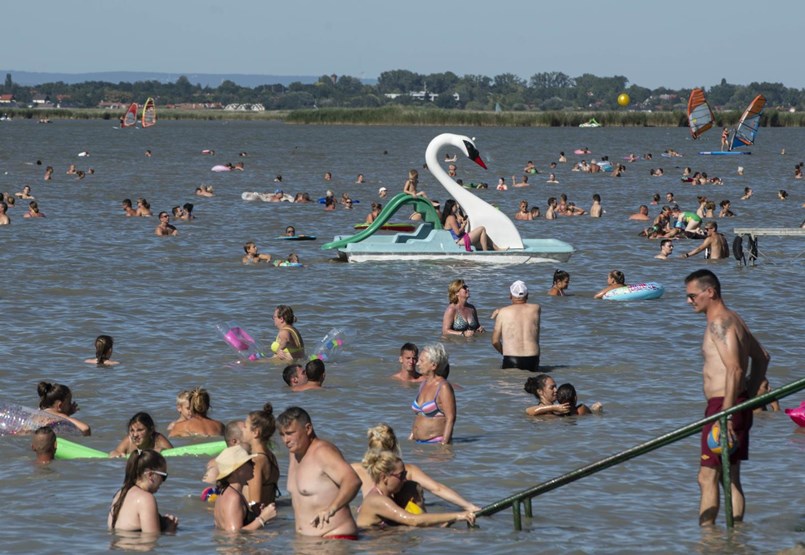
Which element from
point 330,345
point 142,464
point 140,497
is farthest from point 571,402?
point 142,464

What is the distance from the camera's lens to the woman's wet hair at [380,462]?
9.77 m

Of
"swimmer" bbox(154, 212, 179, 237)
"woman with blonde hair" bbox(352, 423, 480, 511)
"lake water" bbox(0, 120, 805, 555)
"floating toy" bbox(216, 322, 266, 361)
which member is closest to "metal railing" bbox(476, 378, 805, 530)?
"woman with blonde hair" bbox(352, 423, 480, 511)

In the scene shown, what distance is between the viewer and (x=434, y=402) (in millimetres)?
12719

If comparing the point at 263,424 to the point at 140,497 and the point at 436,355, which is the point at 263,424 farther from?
the point at 436,355

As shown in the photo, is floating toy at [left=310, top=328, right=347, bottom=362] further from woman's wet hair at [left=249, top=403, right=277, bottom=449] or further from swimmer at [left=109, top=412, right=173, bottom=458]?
woman's wet hair at [left=249, top=403, right=277, bottom=449]

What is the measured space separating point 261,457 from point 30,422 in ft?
14.0

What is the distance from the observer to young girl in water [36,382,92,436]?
13477 mm

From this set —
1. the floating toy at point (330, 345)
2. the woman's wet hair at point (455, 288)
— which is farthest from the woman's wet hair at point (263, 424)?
the woman's wet hair at point (455, 288)

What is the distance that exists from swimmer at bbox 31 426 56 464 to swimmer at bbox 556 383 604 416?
5220 mm

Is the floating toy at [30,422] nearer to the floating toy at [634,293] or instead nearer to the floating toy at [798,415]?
the floating toy at [798,415]

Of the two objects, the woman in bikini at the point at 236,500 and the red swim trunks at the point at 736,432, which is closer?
the red swim trunks at the point at 736,432

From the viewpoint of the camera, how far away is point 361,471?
1014 cm

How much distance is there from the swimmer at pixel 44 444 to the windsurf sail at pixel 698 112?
4766 centimetres

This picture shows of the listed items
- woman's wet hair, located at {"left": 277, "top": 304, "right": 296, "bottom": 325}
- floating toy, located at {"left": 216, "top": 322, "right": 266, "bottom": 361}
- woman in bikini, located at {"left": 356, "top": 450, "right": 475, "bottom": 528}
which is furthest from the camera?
floating toy, located at {"left": 216, "top": 322, "right": 266, "bottom": 361}
